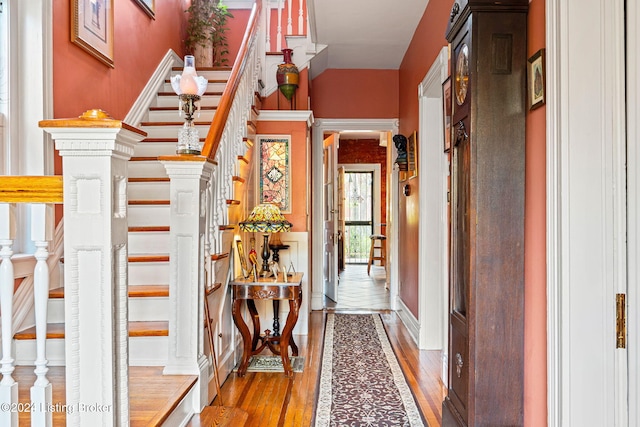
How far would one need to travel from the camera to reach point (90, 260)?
4.84 ft

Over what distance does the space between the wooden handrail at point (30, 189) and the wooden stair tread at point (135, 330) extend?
132cm

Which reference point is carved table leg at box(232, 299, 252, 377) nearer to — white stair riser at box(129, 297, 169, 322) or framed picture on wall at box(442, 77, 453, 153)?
white stair riser at box(129, 297, 169, 322)

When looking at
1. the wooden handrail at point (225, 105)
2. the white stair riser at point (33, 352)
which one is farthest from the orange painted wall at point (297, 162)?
the white stair riser at point (33, 352)

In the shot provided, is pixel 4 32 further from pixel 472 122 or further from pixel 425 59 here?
pixel 425 59

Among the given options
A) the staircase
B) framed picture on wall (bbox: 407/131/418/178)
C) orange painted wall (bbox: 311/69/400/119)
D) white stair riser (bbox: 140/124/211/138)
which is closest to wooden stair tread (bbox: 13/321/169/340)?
the staircase

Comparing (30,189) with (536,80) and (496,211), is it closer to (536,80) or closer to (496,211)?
(496,211)

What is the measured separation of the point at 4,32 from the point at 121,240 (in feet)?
6.19

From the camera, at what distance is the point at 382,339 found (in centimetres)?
437

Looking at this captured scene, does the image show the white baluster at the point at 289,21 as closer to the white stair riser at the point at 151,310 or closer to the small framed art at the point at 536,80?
the white stair riser at the point at 151,310

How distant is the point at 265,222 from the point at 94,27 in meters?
1.90

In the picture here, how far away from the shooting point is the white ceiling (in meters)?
4.06

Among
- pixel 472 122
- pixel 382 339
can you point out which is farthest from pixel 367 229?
pixel 472 122

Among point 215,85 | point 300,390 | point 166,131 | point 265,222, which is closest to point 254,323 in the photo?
point 300,390

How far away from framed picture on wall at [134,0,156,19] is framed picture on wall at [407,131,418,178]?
9.13ft
